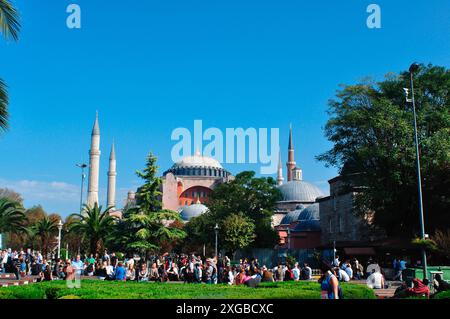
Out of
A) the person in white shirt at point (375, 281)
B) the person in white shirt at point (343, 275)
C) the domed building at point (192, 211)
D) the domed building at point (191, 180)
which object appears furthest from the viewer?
the domed building at point (191, 180)

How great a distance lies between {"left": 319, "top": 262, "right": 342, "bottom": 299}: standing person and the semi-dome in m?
64.1

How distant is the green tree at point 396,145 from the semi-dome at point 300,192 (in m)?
41.7

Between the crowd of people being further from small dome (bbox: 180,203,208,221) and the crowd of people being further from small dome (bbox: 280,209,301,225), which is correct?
small dome (bbox: 180,203,208,221)

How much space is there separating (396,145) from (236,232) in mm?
19431

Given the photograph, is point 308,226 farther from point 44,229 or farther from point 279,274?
point 279,274

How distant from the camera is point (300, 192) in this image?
2886 inches

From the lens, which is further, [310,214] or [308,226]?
[310,214]

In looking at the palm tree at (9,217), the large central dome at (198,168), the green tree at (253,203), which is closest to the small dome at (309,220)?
the green tree at (253,203)

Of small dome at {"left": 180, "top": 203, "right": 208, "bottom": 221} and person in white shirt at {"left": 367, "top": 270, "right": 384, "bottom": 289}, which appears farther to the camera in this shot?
small dome at {"left": 180, "top": 203, "right": 208, "bottom": 221}

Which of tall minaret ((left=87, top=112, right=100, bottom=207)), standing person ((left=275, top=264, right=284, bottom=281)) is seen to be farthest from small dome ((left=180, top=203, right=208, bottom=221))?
standing person ((left=275, top=264, right=284, bottom=281))

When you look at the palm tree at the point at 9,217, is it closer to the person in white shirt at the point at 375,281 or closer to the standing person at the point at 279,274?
the standing person at the point at 279,274

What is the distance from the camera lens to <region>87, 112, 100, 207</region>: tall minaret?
65.4m

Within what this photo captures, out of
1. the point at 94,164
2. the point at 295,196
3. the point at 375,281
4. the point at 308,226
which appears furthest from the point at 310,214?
the point at 375,281

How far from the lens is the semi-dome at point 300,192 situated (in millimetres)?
72562
